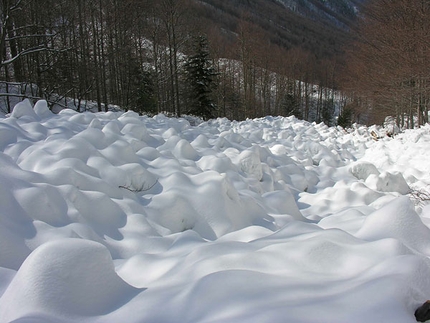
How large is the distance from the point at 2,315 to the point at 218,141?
4.50 m

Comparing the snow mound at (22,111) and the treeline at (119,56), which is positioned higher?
the treeline at (119,56)

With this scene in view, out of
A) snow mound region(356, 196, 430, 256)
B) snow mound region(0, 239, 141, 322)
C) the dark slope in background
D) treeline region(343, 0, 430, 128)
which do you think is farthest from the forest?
the dark slope in background

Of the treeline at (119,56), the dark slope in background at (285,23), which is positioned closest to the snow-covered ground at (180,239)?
the treeline at (119,56)

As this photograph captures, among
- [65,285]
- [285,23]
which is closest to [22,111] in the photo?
[65,285]

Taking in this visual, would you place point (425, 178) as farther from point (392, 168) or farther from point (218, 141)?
point (218, 141)

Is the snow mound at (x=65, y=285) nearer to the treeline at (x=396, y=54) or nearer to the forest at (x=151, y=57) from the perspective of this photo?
the forest at (x=151, y=57)

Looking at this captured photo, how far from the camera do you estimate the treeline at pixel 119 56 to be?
10227 mm

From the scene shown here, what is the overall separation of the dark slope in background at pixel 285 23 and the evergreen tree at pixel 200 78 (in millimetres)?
38217

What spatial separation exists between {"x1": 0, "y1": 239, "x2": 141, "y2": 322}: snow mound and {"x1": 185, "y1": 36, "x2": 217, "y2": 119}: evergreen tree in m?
17.1

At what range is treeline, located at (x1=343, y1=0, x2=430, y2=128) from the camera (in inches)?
412

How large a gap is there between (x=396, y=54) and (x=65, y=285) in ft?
45.6

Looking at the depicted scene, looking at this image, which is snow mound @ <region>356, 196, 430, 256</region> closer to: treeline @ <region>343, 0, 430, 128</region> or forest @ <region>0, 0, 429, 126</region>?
forest @ <region>0, 0, 429, 126</region>

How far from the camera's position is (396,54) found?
1166cm

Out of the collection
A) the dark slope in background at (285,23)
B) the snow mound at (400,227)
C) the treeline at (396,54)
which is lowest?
the snow mound at (400,227)
